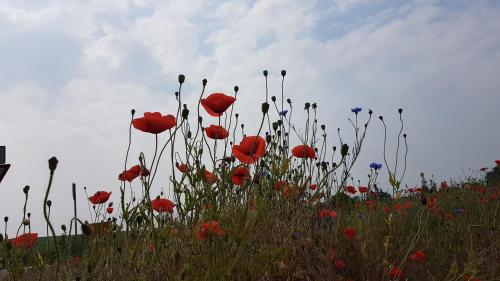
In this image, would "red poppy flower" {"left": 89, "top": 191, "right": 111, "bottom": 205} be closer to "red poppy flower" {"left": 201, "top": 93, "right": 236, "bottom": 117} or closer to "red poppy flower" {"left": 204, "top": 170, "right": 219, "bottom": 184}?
"red poppy flower" {"left": 204, "top": 170, "right": 219, "bottom": 184}

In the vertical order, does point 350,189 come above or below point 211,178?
above

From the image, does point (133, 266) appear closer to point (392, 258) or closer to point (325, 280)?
point (325, 280)

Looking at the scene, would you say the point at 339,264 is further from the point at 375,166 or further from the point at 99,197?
the point at 375,166

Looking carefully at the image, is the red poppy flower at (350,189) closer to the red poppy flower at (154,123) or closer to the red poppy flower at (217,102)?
the red poppy flower at (217,102)

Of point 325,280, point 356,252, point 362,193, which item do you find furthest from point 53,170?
point 362,193

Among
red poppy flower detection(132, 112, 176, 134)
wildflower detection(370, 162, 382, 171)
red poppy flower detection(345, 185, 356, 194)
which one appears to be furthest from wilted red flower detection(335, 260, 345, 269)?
wildflower detection(370, 162, 382, 171)

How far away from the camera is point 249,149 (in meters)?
2.68

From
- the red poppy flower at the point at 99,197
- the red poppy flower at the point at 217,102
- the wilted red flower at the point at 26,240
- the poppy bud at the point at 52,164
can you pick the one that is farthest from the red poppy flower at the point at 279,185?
the poppy bud at the point at 52,164

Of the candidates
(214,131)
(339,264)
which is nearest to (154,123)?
(214,131)

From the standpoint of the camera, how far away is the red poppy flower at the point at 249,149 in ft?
8.50

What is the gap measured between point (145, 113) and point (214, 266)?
2.48ft

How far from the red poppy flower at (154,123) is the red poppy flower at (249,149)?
1.40 ft

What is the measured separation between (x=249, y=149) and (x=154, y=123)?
56 cm

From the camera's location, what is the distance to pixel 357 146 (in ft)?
13.2
